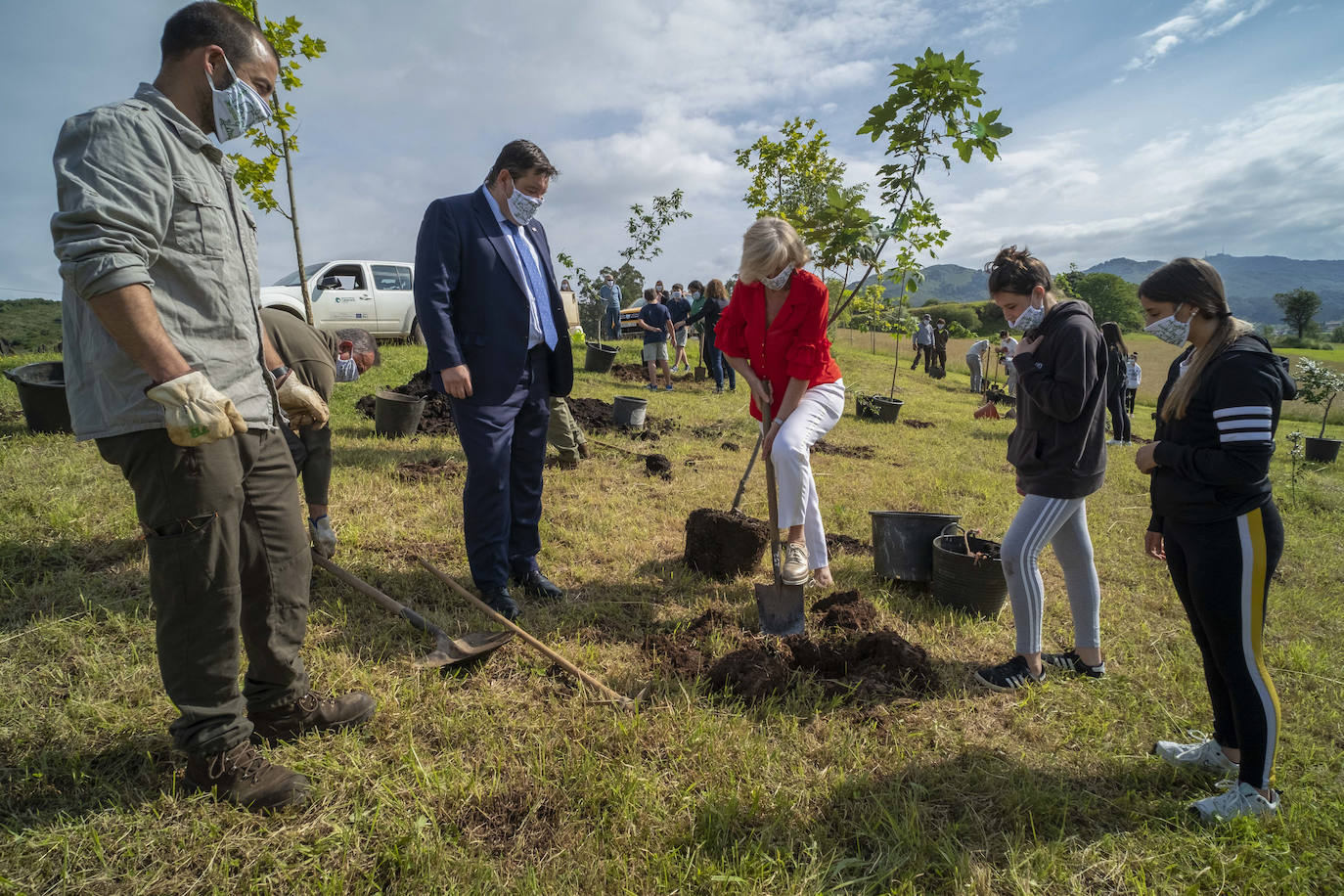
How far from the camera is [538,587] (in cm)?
381

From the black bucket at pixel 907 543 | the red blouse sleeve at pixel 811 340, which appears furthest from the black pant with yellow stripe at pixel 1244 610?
the red blouse sleeve at pixel 811 340

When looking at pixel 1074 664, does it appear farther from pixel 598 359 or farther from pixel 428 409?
pixel 598 359

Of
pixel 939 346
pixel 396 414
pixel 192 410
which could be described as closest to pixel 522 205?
pixel 192 410

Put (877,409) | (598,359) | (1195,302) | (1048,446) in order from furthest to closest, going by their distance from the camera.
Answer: (598,359)
(877,409)
(1048,446)
(1195,302)


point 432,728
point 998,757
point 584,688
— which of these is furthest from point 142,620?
point 998,757

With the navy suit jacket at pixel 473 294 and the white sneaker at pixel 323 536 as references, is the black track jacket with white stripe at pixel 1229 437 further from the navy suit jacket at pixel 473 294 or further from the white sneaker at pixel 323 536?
the white sneaker at pixel 323 536

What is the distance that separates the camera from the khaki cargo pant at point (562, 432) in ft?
20.7

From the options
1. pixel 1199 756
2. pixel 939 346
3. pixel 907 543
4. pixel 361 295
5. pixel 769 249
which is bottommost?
pixel 1199 756

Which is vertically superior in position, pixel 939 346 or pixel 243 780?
pixel 939 346

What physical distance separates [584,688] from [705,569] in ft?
5.12

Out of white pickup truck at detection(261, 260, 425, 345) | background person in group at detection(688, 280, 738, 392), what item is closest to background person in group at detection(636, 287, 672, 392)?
background person in group at detection(688, 280, 738, 392)

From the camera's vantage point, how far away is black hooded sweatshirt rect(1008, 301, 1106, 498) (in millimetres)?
2779

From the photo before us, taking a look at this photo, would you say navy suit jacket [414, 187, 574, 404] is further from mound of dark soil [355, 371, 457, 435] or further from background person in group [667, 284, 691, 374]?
background person in group [667, 284, 691, 374]

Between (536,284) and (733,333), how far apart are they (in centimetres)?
128
